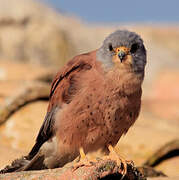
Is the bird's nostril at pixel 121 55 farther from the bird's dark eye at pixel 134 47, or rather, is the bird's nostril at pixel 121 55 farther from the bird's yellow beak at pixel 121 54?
the bird's dark eye at pixel 134 47

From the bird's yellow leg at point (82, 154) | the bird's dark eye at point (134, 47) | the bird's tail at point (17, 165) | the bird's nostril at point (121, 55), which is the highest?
the bird's dark eye at point (134, 47)

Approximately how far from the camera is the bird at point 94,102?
10.9 feet

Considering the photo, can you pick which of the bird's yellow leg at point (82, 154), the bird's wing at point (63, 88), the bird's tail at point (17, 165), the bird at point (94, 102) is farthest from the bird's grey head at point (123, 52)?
the bird's tail at point (17, 165)

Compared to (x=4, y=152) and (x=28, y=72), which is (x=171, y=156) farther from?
(x=28, y=72)

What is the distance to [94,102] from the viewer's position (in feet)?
10.8

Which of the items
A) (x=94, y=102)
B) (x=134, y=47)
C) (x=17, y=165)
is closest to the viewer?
(x=17, y=165)

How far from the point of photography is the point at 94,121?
3340 mm

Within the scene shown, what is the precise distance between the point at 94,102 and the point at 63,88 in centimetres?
36

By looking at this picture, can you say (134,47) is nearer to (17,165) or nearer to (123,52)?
(123,52)

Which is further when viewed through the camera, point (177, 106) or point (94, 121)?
point (177, 106)

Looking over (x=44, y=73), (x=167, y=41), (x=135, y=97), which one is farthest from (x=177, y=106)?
(x=167, y=41)

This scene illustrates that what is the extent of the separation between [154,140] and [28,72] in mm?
4226

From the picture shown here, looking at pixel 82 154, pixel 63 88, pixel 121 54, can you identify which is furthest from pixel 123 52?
pixel 82 154

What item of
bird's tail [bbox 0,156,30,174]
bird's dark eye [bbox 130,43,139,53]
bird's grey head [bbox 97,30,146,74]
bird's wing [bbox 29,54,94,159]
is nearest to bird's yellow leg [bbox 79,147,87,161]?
bird's wing [bbox 29,54,94,159]
